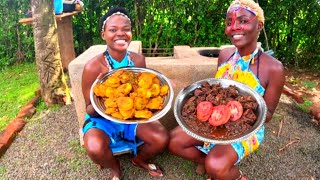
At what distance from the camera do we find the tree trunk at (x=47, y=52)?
387cm

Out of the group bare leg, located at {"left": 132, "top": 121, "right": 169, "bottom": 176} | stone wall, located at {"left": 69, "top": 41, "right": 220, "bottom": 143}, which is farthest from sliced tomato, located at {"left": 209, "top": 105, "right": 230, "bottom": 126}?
stone wall, located at {"left": 69, "top": 41, "right": 220, "bottom": 143}

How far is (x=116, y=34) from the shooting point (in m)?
2.57

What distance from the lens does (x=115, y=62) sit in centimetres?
275

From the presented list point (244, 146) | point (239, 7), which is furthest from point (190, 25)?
point (244, 146)

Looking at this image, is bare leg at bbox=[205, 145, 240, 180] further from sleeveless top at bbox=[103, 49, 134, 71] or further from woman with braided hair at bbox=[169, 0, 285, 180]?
sleeveless top at bbox=[103, 49, 134, 71]

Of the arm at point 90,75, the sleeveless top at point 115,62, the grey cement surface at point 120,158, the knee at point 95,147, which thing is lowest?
the grey cement surface at point 120,158

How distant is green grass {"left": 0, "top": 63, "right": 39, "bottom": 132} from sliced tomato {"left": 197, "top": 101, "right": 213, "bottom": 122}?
2701 mm

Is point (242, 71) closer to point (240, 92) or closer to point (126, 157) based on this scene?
point (240, 92)

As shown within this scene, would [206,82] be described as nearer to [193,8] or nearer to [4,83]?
[193,8]

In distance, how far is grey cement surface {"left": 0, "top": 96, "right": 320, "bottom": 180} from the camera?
2.99m

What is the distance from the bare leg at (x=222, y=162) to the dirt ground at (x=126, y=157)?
0.56m

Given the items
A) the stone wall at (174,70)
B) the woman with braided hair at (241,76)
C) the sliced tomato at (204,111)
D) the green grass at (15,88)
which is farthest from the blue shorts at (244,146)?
the green grass at (15,88)

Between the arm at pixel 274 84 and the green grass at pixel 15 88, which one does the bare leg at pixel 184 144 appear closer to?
the arm at pixel 274 84

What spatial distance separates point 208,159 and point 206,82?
1.92ft
